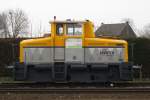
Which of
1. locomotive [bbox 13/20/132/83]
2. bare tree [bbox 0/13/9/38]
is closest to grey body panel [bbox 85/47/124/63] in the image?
locomotive [bbox 13/20/132/83]

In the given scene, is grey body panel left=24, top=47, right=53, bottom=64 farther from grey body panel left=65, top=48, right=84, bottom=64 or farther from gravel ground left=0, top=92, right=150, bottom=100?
gravel ground left=0, top=92, right=150, bottom=100

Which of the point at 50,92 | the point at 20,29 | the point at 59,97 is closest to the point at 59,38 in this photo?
the point at 50,92

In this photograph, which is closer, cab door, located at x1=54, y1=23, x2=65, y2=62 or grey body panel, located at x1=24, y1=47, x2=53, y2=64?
cab door, located at x1=54, y1=23, x2=65, y2=62

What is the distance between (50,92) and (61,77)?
2859 mm

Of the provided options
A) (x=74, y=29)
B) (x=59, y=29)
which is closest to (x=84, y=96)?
(x=74, y=29)

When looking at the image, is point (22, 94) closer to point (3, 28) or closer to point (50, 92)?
point (50, 92)

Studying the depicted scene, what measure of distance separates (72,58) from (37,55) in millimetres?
1743

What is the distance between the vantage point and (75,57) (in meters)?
17.9

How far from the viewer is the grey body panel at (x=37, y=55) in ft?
59.3

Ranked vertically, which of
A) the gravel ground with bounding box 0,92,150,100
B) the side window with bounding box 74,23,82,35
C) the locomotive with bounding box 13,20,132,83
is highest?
the side window with bounding box 74,23,82,35

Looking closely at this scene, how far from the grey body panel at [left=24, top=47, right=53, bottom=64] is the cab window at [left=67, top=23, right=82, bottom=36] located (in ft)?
4.37

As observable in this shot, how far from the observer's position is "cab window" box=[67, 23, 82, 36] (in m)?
17.9

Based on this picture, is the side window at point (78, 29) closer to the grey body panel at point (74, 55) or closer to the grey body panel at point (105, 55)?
the grey body panel at point (74, 55)

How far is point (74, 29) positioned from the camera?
17.9 metres
